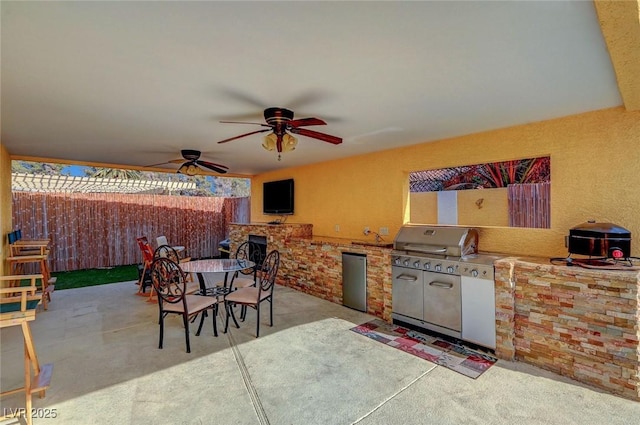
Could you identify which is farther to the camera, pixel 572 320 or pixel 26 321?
pixel 572 320

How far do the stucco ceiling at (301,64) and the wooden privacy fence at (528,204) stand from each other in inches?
112

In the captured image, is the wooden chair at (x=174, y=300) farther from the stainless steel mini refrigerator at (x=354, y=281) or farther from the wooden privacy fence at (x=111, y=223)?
the wooden privacy fence at (x=111, y=223)

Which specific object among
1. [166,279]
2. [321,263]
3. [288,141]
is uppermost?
[288,141]

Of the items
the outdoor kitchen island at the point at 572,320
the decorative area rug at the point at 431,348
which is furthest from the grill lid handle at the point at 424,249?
the decorative area rug at the point at 431,348

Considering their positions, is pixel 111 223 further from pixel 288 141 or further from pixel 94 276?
pixel 288 141

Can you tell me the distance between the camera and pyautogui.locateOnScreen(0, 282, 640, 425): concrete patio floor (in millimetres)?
2111

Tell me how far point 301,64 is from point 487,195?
5775mm

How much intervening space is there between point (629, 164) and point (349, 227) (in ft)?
12.0

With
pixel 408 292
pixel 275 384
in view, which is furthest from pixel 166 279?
pixel 408 292

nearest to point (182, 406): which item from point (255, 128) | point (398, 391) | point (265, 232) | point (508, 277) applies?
point (398, 391)

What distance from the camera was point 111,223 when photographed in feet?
25.5

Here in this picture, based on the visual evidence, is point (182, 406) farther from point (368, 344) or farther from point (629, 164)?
point (629, 164)

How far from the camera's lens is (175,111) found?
9.79 feet

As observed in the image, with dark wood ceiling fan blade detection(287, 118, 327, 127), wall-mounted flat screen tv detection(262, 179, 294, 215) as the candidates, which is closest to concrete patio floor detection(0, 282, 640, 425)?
dark wood ceiling fan blade detection(287, 118, 327, 127)
